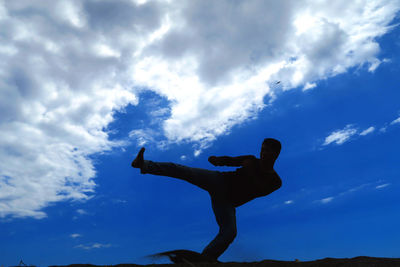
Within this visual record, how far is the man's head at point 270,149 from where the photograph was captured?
16.3 ft

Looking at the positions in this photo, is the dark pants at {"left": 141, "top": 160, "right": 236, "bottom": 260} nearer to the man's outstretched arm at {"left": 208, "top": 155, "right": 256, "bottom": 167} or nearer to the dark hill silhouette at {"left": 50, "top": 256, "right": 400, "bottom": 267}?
the man's outstretched arm at {"left": 208, "top": 155, "right": 256, "bottom": 167}

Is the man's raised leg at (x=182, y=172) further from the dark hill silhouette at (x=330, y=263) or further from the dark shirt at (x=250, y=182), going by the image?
the dark hill silhouette at (x=330, y=263)

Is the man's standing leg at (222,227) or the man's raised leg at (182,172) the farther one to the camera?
the man's raised leg at (182,172)

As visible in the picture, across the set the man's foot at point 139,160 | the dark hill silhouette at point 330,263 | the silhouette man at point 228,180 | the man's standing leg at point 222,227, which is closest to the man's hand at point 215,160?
the silhouette man at point 228,180

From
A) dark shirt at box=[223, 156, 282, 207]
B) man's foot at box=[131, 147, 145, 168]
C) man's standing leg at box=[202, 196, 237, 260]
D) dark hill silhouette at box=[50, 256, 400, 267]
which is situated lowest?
dark hill silhouette at box=[50, 256, 400, 267]

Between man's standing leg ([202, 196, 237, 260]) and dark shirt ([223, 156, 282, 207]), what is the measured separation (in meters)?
0.18

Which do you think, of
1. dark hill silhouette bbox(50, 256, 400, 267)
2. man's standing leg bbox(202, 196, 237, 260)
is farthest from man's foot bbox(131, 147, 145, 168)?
dark hill silhouette bbox(50, 256, 400, 267)

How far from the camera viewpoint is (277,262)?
424cm

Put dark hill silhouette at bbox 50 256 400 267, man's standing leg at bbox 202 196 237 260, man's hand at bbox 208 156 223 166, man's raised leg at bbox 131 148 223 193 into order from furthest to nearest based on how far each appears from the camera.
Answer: man's hand at bbox 208 156 223 166
man's raised leg at bbox 131 148 223 193
man's standing leg at bbox 202 196 237 260
dark hill silhouette at bbox 50 256 400 267

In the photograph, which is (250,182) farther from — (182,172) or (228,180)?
(182,172)

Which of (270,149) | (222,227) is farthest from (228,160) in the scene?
(222,227)

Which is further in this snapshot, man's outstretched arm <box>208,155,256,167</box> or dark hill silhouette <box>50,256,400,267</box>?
man's outstretched arm <box>208,155,256,167</box>

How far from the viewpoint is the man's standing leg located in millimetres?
4754

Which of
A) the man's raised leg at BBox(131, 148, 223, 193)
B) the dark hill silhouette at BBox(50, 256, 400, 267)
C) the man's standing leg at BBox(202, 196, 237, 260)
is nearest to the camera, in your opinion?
the dark hill silhouette at BBox(50, 256, 400, 267)
